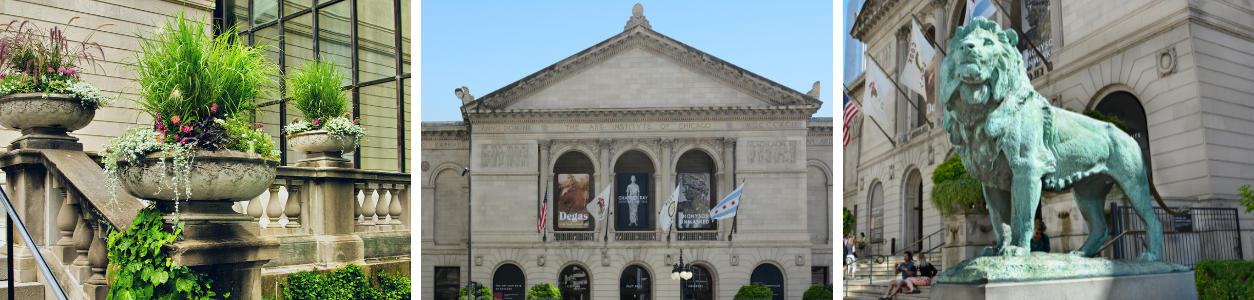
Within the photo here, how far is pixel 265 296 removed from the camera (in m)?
6.72

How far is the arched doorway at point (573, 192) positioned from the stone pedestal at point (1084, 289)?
12.3 metres

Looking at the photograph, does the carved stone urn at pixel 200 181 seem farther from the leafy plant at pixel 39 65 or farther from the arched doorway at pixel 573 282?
the arched doorway at pixel 573 282

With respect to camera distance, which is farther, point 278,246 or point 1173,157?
point 1173,157

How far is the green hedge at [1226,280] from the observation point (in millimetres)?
5418

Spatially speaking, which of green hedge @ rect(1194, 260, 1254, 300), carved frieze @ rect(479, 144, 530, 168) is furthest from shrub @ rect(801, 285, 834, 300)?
green hedge @ rect(1194, 260, 1254, 300)

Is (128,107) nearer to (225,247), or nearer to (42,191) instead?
(42,191)

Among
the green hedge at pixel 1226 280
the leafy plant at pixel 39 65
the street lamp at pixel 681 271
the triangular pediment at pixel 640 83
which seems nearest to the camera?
the green hedge at pixel 1226 280

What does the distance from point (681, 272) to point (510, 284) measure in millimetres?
3673

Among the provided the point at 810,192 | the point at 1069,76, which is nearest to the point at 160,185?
the point at 1069,76

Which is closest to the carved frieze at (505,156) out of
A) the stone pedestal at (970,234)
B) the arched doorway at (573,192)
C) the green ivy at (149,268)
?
the arched doorway at (573,192)

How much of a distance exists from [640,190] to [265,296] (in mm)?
11111

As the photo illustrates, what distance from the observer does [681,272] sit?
1400 cm

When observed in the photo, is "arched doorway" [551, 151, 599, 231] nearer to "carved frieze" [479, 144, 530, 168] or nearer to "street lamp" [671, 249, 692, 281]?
"carved frieze" [479, 144, 530, 168]

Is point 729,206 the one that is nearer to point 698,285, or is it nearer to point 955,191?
point 698,285
